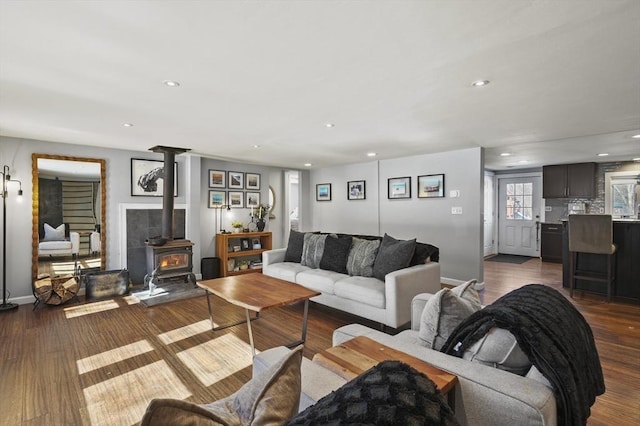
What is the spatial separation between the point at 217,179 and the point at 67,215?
2.43m

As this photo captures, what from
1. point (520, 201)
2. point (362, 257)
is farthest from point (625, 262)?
point (520, 201)

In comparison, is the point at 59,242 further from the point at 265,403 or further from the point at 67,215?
the point at 265,403

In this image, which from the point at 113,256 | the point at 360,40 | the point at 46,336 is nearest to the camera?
the point at 360,40

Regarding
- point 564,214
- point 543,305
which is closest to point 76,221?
point 543,305

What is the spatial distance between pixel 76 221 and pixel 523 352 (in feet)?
18.1

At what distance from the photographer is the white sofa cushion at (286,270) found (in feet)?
13.4

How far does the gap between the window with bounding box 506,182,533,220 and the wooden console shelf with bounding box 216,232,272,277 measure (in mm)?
6263

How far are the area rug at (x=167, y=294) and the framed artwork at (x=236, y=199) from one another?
2023 millimetres

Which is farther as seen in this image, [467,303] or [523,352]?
[467,303]

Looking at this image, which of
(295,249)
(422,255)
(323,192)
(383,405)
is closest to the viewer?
(383,405)

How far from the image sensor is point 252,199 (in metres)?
6.71

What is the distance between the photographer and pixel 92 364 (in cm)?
257

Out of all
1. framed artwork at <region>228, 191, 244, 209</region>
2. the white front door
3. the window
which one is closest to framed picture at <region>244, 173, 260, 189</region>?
framed artwork at <region>228, 191, 244, 209</region>

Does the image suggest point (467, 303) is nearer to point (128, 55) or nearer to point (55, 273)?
point (128, 55)
